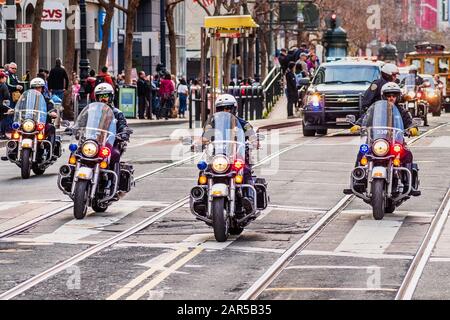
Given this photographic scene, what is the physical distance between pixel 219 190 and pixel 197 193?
1.56 ft

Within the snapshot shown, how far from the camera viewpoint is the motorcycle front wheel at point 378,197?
19.5 meters

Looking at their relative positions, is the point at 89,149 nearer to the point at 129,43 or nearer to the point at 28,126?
the point at 28,126

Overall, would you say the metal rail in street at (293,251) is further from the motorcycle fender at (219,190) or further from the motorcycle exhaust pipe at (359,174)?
the motorcycle fender at (219,190)

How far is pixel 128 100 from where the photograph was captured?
52875 mm

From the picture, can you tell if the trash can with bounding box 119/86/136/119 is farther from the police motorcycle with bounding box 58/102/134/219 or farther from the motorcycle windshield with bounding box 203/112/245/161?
the motorcycle windshield with bounding box 203/112/245/161

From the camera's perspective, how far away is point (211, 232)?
18.6 metres

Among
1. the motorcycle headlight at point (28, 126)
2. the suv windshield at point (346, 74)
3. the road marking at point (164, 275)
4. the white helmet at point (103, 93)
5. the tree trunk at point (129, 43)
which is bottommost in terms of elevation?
the road marking at point (164, 275)

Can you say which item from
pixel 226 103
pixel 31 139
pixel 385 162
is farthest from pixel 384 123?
pixel 31 139

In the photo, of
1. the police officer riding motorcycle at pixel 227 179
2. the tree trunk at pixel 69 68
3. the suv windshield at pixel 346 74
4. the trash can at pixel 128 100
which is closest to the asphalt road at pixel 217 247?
the police officer riding motorcycle at pixel 227 179

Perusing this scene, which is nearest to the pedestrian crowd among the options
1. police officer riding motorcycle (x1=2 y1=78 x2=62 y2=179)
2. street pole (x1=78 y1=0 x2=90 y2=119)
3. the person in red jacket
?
the person in red jacket

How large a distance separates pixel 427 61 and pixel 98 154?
48.7 m

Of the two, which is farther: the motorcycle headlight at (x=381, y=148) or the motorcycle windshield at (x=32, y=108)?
the motorcycle windshield at (x=32, y=108)

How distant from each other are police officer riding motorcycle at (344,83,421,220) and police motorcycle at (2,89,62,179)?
7.54 metres
